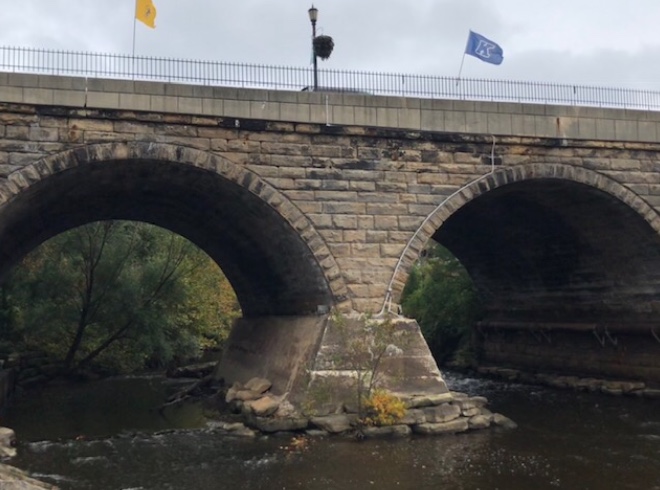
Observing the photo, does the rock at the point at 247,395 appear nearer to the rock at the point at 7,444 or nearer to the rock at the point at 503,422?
the rock at the point at 7,444

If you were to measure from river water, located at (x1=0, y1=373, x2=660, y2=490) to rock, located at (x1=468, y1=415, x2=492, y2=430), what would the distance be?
26 cm

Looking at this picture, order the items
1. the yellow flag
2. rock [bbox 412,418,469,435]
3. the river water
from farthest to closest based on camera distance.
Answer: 1. the yellow flag
2. rock [bbox 412,418,469,435]
3. the river water

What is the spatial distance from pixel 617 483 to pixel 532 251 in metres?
14.0

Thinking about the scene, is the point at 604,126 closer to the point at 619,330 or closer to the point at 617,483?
the point at 619,330

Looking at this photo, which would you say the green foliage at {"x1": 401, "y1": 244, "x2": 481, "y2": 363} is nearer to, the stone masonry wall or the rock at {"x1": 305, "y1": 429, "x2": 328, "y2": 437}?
the stone masonry wall

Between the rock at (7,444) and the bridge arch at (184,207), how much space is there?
14.8ft

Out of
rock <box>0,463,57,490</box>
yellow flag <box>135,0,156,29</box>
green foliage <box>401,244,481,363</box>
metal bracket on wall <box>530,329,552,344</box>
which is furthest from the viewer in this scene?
green foliage <box>401,244,481,363</box>

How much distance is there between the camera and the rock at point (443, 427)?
14.9m

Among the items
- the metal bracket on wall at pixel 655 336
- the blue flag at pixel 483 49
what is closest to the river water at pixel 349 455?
the metal bracket on wall at pixel 655 336

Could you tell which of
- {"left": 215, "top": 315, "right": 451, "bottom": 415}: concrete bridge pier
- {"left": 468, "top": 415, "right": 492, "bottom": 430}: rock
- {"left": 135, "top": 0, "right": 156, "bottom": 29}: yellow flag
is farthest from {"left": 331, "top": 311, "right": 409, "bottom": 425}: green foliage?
{"left": 135, "top": 0, "right": 156, "bottom": 29}: yellow flag

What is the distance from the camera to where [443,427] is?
1502 cm

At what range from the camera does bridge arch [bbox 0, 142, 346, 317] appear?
50.1ft

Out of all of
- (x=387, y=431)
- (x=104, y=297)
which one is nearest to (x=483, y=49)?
(x=387, y=431)

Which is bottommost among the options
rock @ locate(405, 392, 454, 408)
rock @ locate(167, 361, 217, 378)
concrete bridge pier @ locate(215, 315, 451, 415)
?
rock @ locate(167, 361, 217, 378)
